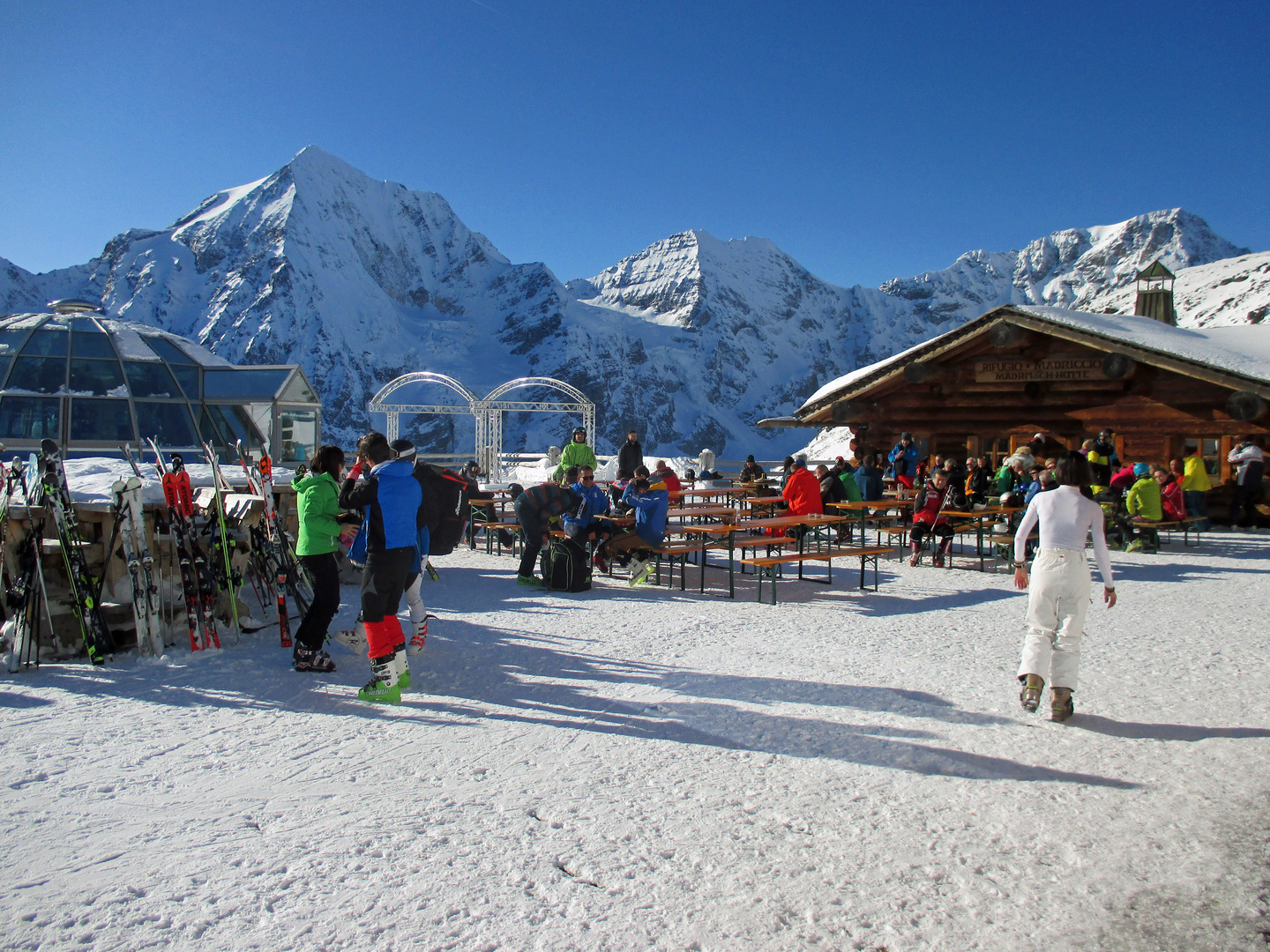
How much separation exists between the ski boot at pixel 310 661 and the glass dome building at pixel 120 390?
9.85 meters

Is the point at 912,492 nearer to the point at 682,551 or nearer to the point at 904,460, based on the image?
the point at 904,460

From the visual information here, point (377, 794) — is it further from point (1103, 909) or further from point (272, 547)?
point (272, 547)

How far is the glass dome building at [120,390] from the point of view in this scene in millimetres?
13430

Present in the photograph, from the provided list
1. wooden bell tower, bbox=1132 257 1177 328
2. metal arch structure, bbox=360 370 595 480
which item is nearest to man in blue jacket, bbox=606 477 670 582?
metal arch structure, bbox=360 370 595 480

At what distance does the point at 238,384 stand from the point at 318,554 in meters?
12.4

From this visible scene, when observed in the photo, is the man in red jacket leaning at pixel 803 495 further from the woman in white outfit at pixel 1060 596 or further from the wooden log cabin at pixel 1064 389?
the wooden log cabin at pixel 1064 389

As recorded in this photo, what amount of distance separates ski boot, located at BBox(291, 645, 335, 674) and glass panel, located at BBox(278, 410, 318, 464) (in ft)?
43.4

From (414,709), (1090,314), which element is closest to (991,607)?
(414,709)

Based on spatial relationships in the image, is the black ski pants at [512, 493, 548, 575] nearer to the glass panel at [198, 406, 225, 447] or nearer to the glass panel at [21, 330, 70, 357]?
the glass panel at [198, 406, 225, 447]

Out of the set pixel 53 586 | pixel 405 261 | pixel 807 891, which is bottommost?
pixel 807 891

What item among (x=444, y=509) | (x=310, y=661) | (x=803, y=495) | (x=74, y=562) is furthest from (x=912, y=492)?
(x=74, y=562)

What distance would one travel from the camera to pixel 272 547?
20.5 ft

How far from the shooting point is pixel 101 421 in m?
13.8

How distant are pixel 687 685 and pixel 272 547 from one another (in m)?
3.57
